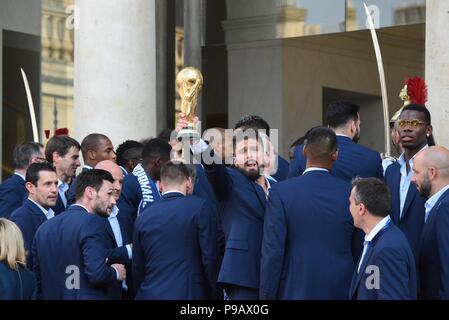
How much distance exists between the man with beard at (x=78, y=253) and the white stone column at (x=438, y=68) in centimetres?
322

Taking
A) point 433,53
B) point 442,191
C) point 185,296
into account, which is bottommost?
point 185,296

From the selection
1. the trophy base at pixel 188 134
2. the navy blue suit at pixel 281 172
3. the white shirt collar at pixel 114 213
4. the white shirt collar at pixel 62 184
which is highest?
the trophy base at pixel 188 134

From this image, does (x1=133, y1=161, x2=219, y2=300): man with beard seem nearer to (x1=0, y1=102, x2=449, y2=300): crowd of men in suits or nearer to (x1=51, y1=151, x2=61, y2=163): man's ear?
(x1=0, y1=102, x2=449, y2=300): crowd of men in suits

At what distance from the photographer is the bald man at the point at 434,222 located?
8.45 metres

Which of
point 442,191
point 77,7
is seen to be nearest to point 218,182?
point 442,191

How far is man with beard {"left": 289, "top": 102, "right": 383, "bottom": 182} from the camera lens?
9703 mm

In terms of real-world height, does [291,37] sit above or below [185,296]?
above

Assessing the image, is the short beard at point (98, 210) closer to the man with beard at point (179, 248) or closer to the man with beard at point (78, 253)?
the man with beard at point (78, 253)

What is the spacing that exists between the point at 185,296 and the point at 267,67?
362 inches

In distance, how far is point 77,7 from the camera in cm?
1438

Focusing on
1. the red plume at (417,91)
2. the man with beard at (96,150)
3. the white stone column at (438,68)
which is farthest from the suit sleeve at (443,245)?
the man with beard at (96,150)

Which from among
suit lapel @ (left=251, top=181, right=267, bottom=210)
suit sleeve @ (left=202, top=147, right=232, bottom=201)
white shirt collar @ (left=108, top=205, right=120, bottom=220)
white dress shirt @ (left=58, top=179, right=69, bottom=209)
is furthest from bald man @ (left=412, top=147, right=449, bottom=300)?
white dress shirt @ (left=58, top=179, right=69, bottom=209)
